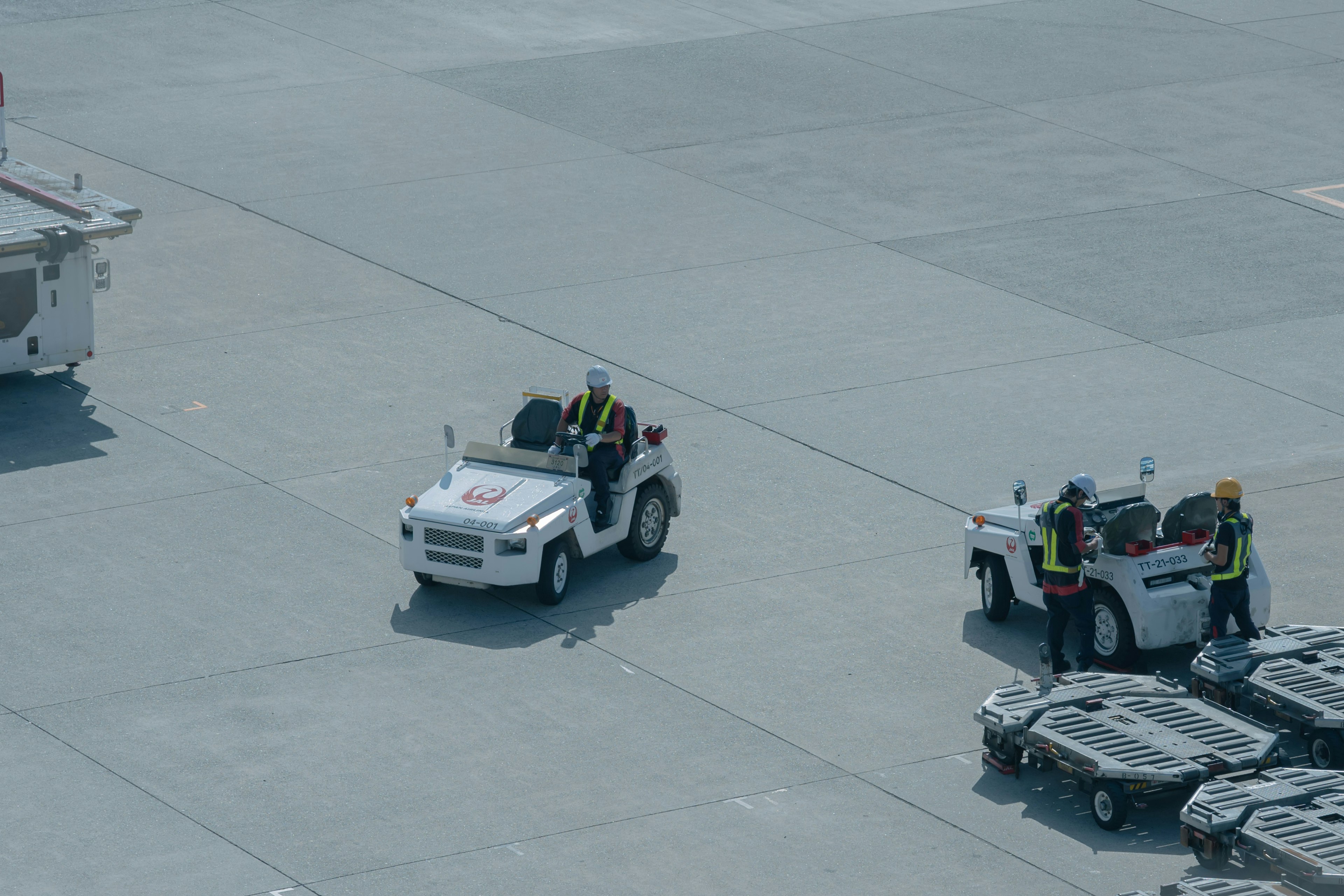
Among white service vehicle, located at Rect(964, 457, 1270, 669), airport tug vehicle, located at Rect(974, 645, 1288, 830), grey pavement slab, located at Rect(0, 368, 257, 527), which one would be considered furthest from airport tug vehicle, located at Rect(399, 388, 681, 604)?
airport tug vehicle, located at Rect(974, 645, 1288, 830)

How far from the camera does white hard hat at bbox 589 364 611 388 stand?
1736 centimetres

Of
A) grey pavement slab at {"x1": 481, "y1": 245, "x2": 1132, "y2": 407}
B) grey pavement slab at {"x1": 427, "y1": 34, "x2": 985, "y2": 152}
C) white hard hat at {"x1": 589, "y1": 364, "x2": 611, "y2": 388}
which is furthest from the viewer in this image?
grey pavement slab at {"x1": 427, "y1": 34, "x2": 985, "y2": 152}

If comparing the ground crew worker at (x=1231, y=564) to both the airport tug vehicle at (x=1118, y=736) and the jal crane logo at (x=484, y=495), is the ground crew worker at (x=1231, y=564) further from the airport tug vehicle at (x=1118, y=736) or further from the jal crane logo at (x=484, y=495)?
the jal crane logo at (x=484, y=495)

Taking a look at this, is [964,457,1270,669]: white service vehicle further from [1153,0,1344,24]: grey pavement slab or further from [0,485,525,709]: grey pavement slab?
[1153,0,1344,24]: grey pavement slab

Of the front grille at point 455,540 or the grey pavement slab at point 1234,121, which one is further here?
the grey pavement slab at point 1234,121

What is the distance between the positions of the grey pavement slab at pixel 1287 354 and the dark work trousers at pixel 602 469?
26.9ft

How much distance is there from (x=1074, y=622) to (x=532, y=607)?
440 cm

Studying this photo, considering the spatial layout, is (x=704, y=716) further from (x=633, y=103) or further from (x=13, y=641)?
(x=633, y=103)

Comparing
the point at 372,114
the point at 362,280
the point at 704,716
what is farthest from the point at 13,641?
the point at 372,114

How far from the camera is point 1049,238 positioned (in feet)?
88.2

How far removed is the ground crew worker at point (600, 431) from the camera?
1750cm

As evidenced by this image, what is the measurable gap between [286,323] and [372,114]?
912 cm

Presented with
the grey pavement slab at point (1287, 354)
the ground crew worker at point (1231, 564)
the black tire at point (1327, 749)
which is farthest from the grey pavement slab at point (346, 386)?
the black tire at point (1327, 749)

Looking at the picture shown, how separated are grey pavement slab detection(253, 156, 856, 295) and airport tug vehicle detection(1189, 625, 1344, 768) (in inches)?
436
